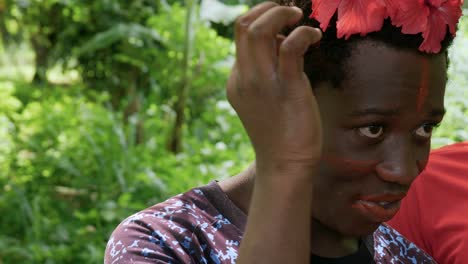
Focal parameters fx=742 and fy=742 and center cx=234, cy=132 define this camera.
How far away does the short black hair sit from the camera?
Result: 4.99ft

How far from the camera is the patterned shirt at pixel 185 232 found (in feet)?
4.88

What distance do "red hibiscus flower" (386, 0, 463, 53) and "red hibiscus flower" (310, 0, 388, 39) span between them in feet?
0.12

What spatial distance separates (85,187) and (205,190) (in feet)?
11.0

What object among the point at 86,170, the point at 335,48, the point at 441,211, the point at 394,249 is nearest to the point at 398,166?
the point at 335,48

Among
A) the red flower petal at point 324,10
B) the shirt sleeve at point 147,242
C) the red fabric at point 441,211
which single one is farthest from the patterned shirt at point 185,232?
the red fabric at point 441,211

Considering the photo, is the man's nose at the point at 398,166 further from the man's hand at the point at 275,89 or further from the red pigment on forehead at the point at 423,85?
the man's hand at the point at 275,89

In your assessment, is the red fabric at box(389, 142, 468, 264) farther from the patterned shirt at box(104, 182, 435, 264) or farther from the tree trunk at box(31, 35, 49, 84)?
the tree trunk at box(31, 35, 49, 84)

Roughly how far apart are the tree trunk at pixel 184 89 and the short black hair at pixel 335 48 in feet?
12.0

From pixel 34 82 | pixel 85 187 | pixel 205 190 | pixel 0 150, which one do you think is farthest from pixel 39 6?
pixel 205 190

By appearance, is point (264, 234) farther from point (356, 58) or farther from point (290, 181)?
point (356, 58)

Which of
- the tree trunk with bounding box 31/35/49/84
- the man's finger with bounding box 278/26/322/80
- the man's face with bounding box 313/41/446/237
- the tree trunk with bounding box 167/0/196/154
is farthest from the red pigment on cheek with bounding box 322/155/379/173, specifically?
the tree trunk with bounding box 31/35/49/84

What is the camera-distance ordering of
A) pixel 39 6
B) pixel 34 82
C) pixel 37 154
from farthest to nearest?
1. pixel 34 82
2. pixel 39 6
3. pixel 37 154

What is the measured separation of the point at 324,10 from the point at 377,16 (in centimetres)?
11

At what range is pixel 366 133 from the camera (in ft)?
4.89
